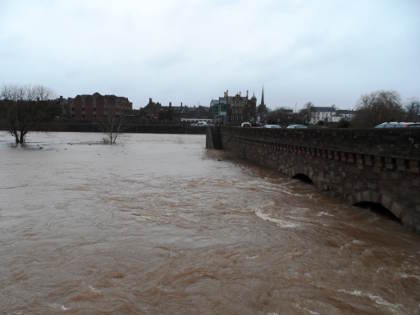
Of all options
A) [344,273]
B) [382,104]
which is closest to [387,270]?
[344,273]

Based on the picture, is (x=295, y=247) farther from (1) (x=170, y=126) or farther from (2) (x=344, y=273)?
(1) (x=170, y=126)

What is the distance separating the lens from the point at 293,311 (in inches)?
223

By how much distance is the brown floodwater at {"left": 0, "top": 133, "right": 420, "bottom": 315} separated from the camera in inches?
234

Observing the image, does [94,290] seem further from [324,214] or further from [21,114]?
[21,114]

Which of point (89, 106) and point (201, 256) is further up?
point (89, 106)

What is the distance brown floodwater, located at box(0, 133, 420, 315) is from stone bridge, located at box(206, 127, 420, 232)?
667 millimetres

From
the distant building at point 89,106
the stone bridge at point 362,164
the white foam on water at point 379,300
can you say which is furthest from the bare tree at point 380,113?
the distant building at point 89,106

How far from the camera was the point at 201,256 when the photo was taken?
7.98 metres

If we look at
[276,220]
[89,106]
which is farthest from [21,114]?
[89,106]

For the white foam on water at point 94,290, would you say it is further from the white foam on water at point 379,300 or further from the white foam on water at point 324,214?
the white foam on water at point 324,214

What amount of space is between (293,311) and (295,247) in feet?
9.61

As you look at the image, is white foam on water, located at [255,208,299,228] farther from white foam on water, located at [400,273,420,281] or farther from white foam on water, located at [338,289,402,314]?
white foam on water, located at [338,289,402,314]

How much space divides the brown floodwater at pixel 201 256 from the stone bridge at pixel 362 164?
2.19 feet

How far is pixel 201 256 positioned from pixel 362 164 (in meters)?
6.78
